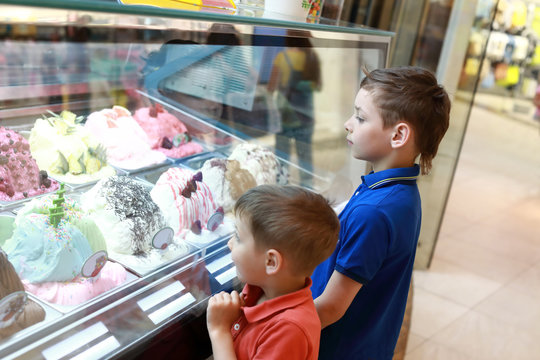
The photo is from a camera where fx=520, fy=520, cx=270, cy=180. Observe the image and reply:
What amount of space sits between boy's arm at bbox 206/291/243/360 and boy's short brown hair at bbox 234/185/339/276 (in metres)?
0.16

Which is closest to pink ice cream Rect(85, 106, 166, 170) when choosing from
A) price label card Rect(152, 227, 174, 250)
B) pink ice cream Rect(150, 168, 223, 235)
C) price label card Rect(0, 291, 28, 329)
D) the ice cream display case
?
the ice cream display case

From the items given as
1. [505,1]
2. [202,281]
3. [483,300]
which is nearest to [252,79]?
[202,281]

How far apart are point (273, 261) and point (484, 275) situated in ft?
9.83

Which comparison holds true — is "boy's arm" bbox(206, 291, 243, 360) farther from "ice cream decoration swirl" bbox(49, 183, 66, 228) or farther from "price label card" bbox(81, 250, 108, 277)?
"ice cream decoration swirl" bbox(49, 183, 66, 228)

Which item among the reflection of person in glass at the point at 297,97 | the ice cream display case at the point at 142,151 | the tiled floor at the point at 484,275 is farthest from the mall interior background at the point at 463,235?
the ice cream display case at the point at 142,151


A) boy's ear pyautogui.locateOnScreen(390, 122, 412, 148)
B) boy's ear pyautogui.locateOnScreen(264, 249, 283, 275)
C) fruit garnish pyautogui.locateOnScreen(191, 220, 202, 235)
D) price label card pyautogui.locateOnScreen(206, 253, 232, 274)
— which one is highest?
boy's ear pyautogui.locateOnScreen(390, 122, 412, 148)

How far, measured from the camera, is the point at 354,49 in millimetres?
1750

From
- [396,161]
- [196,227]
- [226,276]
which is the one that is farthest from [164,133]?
[396,161]

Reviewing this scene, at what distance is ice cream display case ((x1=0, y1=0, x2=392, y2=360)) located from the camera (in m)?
1.04

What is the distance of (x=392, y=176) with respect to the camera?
1.27 metres

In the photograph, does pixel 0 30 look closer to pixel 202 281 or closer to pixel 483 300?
pixel 202 281

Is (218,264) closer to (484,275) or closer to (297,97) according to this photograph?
(297,97)

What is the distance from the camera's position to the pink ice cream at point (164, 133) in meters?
2.01

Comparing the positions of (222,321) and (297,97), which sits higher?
(297,97)
